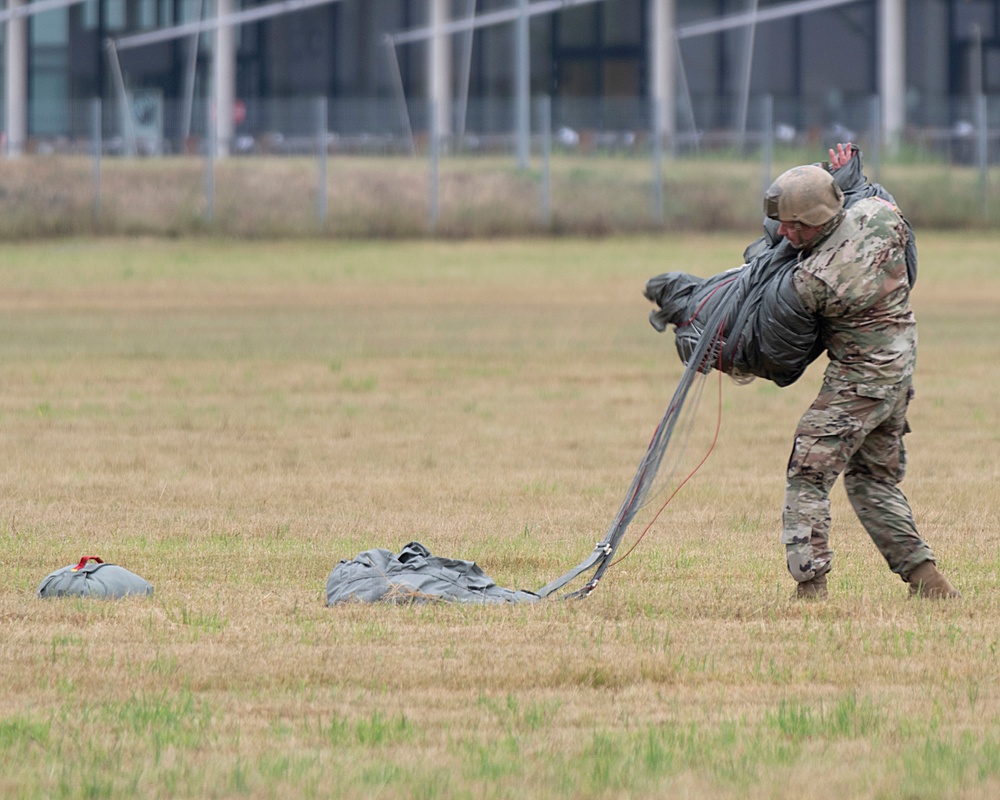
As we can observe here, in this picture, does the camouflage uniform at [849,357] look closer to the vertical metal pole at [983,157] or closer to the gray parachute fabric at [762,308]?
the gray parachute fabric at [762,308]

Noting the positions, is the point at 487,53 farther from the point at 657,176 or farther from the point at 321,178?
the point at 321,178

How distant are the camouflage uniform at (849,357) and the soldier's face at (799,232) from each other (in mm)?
55

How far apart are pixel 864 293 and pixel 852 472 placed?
2.84ft

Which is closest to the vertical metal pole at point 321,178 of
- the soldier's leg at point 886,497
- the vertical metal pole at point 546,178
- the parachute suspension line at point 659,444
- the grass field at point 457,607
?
the vertical metal pole at point 546,178

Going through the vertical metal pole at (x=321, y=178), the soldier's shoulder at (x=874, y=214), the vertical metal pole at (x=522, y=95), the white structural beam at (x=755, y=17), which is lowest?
the soldier's shoulder at (x=874, y=214)

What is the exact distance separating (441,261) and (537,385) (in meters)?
14.3

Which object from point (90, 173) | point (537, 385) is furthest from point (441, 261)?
point (537, 385)

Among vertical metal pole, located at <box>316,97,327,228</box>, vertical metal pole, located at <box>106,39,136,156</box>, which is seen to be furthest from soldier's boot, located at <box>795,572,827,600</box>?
vertical metal pole, located at <box>106,39,136,156</box>

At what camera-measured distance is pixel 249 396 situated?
16.3 metres

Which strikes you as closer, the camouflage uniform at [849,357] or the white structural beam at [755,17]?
the camouflage uniform at [849,357]

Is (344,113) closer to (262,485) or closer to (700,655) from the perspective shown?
(262,485)

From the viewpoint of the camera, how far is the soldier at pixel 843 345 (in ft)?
24.6

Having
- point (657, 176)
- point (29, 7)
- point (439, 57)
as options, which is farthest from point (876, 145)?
point (29, 7)

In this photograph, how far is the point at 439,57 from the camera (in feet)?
175
